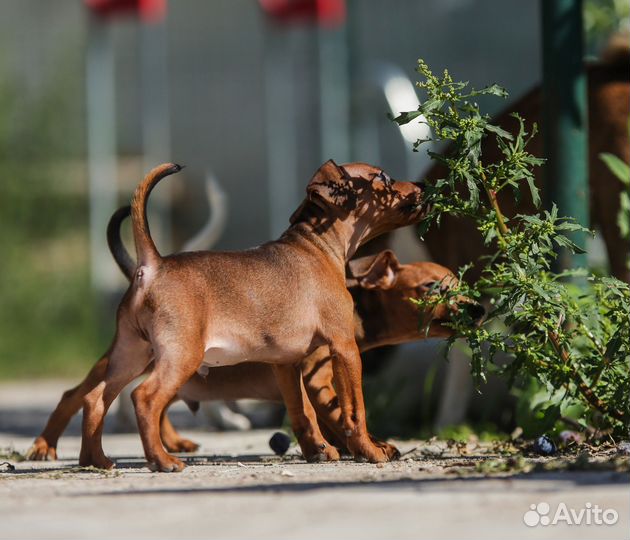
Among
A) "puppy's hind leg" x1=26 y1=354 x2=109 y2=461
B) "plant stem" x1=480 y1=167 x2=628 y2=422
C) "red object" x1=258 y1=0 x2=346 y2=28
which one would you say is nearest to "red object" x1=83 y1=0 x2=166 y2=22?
"red object" x1=258 y1=0 x2=346 y2=28

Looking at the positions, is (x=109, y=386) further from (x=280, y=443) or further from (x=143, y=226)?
(x=280, y=443)

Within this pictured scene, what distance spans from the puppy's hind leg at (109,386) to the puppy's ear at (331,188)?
0.86 m

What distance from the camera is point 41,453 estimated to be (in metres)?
4.97

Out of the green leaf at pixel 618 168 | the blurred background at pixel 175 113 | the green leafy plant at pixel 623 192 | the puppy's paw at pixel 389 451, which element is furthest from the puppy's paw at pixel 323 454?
the blurred background at pixel 175 113

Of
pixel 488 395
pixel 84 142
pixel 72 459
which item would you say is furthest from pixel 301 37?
pixel 72 459

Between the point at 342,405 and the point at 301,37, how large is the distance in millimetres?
13288

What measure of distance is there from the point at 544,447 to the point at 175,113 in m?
14.0

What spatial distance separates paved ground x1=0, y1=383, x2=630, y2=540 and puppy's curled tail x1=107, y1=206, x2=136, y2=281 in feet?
3.14

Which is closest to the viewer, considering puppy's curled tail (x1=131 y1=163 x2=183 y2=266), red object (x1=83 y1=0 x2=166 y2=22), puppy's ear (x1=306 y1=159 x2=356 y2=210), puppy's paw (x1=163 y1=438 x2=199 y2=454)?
puppy's curled tail (x1=131 y1=163 x2=183 y2=266)

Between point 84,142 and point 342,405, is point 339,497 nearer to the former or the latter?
point 342,405

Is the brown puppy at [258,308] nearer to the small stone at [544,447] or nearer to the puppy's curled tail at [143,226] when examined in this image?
the puppy's curled tail at [143,226]

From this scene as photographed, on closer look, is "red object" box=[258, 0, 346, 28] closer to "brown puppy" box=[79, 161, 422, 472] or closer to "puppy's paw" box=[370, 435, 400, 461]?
"brown puppy" box=[79, 161, 422, 472]

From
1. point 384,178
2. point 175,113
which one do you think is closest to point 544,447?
point 384,178

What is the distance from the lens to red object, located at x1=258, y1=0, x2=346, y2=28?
49.4 feet
